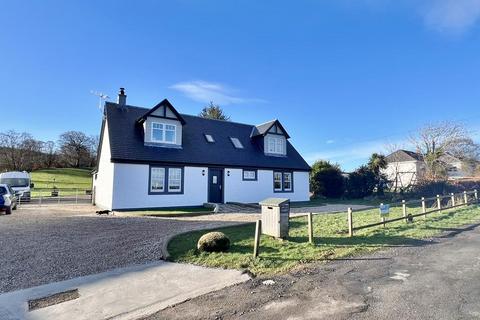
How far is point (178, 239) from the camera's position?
30.4 feet

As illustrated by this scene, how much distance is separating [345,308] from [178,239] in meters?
6.14

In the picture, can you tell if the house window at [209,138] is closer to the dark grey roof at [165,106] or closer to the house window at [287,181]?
the dark grey roof at [165,106]

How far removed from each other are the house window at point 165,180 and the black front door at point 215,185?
219 centimetres

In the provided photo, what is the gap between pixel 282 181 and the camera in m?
23.4

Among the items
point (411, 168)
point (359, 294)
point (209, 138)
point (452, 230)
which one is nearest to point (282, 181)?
point (209, 138)

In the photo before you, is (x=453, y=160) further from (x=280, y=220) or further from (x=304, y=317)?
(x=304, y=317)

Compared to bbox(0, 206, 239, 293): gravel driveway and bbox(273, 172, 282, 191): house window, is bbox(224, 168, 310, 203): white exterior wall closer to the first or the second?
bbox(273, 172, 282, 191): house window

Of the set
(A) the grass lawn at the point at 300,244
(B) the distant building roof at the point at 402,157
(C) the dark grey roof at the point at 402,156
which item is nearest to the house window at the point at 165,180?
(A) the grass lawn at the point at 300,244

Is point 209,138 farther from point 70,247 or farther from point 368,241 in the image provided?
point 368,241

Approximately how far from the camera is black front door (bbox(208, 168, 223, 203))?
19750mm

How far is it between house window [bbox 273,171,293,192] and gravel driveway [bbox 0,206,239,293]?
12196 millimetres

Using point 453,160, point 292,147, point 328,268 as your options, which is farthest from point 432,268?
point 453,160

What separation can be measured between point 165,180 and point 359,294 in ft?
48.3

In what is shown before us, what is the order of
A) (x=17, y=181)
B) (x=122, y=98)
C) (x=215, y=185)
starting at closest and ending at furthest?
(x=215, y=185)
(x=122, y=98)
(x=17, y=181)
